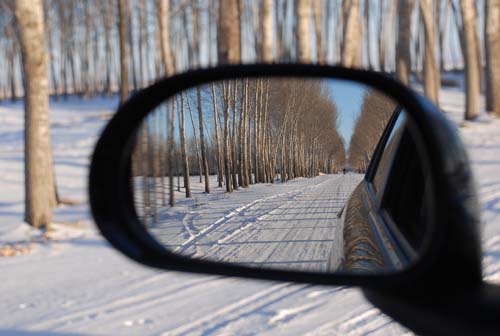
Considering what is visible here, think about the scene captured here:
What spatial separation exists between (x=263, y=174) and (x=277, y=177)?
4cm

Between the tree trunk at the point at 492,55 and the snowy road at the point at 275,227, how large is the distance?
1737 cm

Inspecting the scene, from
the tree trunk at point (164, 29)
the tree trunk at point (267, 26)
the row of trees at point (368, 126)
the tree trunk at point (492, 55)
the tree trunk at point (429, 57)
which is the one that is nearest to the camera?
the row of trees at point (368, 126)

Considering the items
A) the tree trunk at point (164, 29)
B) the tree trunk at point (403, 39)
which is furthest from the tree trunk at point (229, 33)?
the tree trunk at point (164, 29)

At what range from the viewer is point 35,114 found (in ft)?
28.2

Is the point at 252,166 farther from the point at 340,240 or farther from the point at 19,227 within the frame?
the point at 19,227

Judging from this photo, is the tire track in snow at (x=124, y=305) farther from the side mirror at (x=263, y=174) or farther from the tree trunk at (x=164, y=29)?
the tree trunk at (x=164, y=29)

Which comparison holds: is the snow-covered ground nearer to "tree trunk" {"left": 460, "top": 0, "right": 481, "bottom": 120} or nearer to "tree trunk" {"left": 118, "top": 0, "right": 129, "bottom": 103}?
"tree trunk" {"left": 460, "top": 0, "right": 481, "bottom": 120}

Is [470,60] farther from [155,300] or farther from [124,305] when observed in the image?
[124,305]

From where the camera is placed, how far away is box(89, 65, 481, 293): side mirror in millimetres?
1621

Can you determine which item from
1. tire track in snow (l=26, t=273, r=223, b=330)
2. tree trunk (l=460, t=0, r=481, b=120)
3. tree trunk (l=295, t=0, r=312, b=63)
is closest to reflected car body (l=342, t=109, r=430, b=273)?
tire track in snow (l=26, t=273, r=223, b=330)

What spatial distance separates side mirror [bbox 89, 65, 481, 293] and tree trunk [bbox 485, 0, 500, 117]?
17.2 m

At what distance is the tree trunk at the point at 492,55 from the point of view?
56.0 ft

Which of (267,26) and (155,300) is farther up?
(267,26)

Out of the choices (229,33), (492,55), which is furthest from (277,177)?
(492,55)
